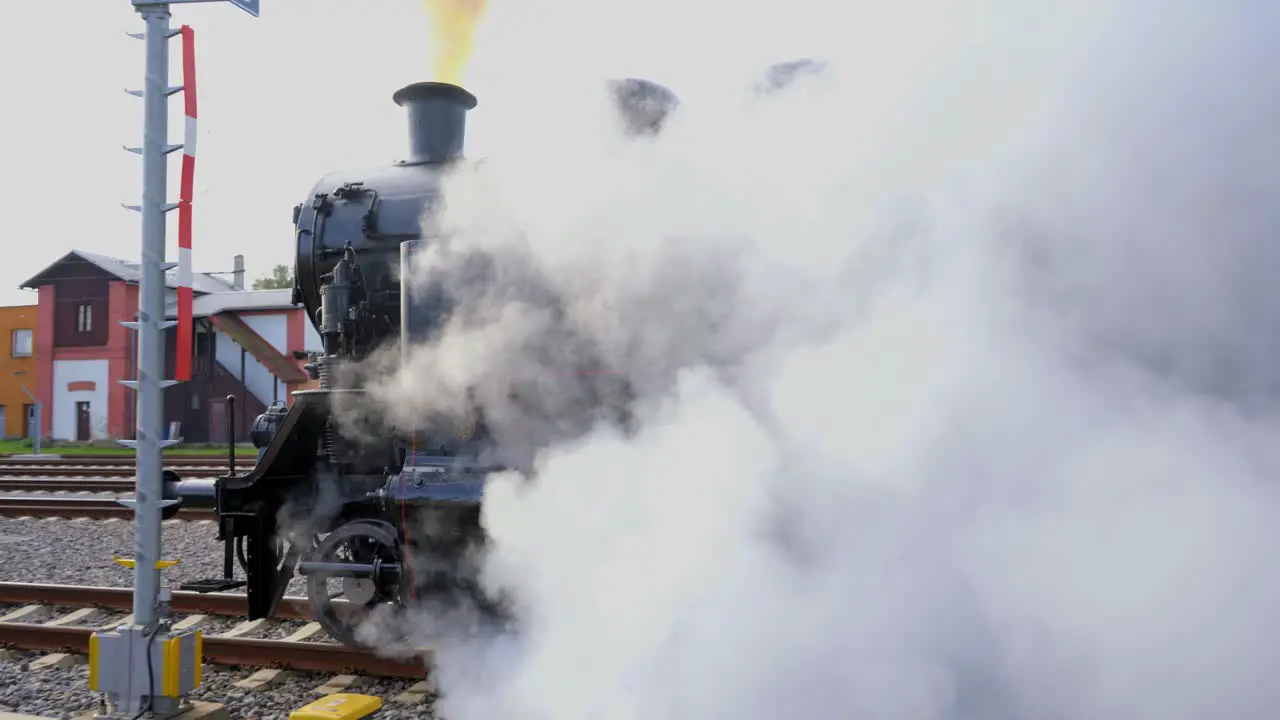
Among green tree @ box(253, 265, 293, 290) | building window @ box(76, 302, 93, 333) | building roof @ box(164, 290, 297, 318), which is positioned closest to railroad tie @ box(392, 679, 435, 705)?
building roof @ box(164, 290, 297, 318)

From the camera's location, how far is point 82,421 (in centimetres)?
2783

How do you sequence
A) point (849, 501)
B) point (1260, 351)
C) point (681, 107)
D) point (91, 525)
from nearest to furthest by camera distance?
1. point (1260, 351)
2. point (849, 501)
3. point (681, 107)
4. point (91, 525)

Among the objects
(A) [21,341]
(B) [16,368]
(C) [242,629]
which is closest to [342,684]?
(C) [242,629]

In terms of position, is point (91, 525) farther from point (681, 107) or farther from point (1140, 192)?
point (1140, 192)

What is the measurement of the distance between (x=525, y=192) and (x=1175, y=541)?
289 centimetres

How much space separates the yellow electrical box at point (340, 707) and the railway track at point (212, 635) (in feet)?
1.26

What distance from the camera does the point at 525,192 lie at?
14.2 feet

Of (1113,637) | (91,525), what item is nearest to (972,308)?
(1113,637)

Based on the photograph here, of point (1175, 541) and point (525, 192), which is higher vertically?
point (525, 192)

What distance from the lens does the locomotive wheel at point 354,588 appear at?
4473 mm

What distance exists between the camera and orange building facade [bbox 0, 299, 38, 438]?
31.0m

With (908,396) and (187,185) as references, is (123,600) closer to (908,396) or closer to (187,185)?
(187,185)

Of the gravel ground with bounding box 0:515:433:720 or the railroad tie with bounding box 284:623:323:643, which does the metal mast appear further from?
the railroad tie with bounding box 284:623:323:643

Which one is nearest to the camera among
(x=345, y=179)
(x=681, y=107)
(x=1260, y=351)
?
(x=1260, y=351)
